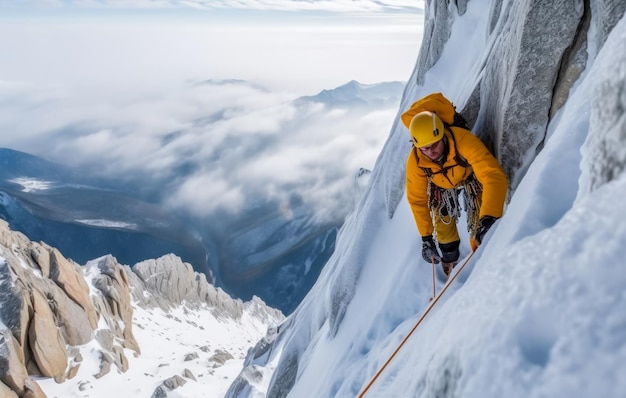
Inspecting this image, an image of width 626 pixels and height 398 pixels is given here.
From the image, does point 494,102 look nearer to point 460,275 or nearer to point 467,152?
point 467,152

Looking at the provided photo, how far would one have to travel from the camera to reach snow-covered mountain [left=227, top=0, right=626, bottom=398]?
7.09 feet

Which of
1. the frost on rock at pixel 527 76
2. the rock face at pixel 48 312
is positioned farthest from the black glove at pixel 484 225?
the rock face at pixel 48 312

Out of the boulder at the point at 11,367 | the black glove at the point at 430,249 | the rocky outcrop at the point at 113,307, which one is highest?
the black glove at the point at 430,249

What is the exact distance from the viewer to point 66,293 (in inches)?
2447

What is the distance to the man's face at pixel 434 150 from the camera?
6178 millimetres

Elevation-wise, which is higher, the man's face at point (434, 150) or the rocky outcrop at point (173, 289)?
the man's face at point (434, 150)

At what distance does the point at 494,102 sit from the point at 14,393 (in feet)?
166

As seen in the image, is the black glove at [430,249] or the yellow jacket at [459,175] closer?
the yellow jacket at [459,175]

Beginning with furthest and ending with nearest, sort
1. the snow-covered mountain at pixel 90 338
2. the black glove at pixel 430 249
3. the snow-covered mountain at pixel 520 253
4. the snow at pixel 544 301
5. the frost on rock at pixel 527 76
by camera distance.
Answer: the snow-covered mountain at pixel 90 338 < the black glove at pixel 430 249 < the frost on rock at pixel 527 76 < the snow-covered mountain at pixel 520 253 < the snow at pixel 544 301

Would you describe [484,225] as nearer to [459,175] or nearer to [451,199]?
[459,175]

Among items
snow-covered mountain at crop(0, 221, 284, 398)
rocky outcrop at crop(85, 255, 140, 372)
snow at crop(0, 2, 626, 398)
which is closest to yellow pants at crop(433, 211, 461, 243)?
snow at crop(0, 2, 626, 398)

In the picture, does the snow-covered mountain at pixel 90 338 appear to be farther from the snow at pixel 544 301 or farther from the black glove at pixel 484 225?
the snow at pixel 544 301

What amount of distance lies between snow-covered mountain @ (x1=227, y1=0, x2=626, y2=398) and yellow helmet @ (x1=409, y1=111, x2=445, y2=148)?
4.34 feet


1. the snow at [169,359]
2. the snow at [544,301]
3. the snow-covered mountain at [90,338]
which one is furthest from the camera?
the snow at [169,359]
